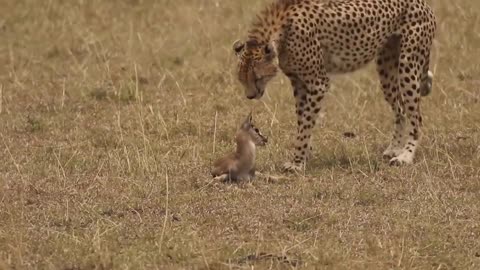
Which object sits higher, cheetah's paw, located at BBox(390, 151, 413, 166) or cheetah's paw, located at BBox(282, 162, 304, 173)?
cheetah's paw, located at BBox(282, 162, 304, 173)

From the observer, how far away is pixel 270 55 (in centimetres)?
768

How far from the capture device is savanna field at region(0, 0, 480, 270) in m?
5.88

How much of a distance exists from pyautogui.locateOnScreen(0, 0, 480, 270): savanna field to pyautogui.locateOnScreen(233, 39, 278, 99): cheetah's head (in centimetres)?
57

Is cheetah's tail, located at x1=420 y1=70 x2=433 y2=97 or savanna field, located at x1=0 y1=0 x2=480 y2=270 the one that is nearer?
savanna field, located at x1=0 y1=0 x2=480 y2=270

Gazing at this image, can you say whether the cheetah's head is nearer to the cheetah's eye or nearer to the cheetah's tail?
the cheetah's eye

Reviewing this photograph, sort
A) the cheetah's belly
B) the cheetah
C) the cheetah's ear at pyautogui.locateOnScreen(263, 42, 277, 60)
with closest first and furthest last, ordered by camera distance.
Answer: the cheetah's ear at pyautogui.locateOnScreen(263, 42, 277, 60) < the cheetah < the cheetah's belly

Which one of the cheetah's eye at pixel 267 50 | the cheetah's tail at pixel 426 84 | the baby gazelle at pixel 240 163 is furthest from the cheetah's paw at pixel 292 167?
the cheetah's tail at pixel 426 84

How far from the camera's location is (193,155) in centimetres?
802

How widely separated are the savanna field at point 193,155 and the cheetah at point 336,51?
25cm

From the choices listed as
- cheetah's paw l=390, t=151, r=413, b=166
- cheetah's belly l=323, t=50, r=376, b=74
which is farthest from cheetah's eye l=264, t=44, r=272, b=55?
cheetah's paw l=390, t=151, r=413, b=166

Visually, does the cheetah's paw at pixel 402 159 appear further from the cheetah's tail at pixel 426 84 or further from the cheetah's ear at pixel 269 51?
the cheetah's ear at pixel 269 51

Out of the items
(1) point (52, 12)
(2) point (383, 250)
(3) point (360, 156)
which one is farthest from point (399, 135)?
(1) point (52, 12)

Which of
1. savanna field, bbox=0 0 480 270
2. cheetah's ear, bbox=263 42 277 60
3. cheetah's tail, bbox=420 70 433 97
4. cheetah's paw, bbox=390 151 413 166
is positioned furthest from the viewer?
cheetah's tail, bbox=420 70 433 97

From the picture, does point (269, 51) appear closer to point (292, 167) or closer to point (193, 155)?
point (292, 167)
